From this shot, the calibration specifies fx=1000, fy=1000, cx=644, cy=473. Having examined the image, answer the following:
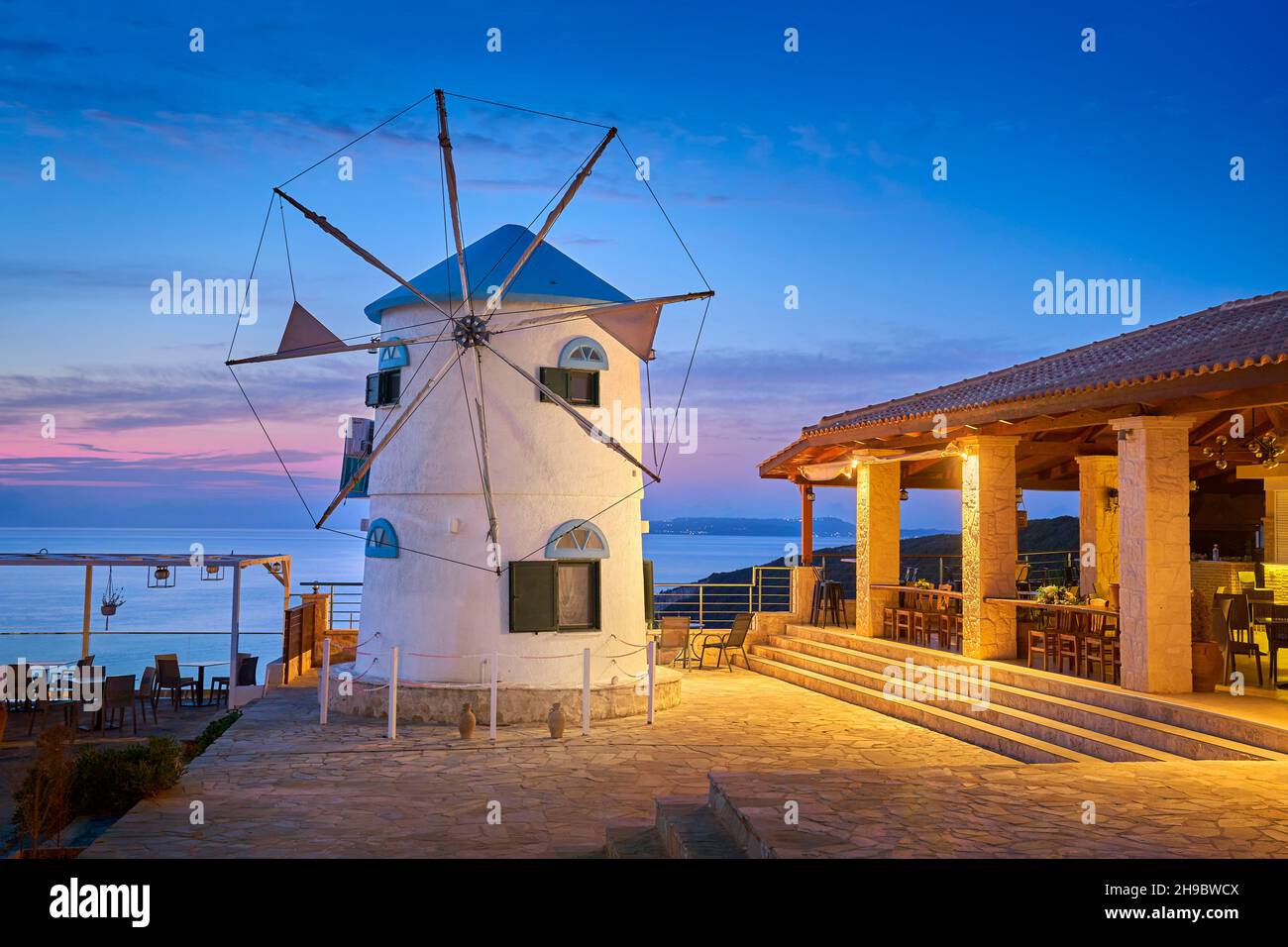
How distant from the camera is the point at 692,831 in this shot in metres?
6.88

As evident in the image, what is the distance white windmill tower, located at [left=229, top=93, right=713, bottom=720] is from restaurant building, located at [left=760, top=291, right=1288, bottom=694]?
4236 mm

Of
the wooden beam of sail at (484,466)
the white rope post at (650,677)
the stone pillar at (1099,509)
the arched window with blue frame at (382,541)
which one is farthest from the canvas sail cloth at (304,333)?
the stone pillar at (1099,509)

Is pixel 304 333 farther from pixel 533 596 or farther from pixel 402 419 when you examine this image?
pixel 533 596

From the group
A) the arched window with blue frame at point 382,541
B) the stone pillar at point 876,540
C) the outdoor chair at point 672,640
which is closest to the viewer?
the arched window with blue frame at point 382,541

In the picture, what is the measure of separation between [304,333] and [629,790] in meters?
7.86

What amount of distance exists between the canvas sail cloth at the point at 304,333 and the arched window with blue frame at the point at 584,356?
3013 mm

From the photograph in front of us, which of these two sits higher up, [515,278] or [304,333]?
[515,278]

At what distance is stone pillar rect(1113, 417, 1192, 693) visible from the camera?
33.6 ft

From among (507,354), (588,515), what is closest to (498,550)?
(588,515)

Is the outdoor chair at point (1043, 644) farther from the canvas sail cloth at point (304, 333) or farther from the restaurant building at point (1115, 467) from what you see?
the canvas sail cloth at point (304, 333)

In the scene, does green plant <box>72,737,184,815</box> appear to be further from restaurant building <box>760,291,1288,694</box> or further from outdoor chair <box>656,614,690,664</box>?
outdoor chair <box>656,614,690,664</box>

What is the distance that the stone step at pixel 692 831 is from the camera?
21.0 feet

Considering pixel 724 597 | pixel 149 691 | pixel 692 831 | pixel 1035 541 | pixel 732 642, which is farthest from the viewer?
pixel 1035 541

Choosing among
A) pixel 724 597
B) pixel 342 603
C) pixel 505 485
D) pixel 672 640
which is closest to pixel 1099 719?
pixel 505 485
